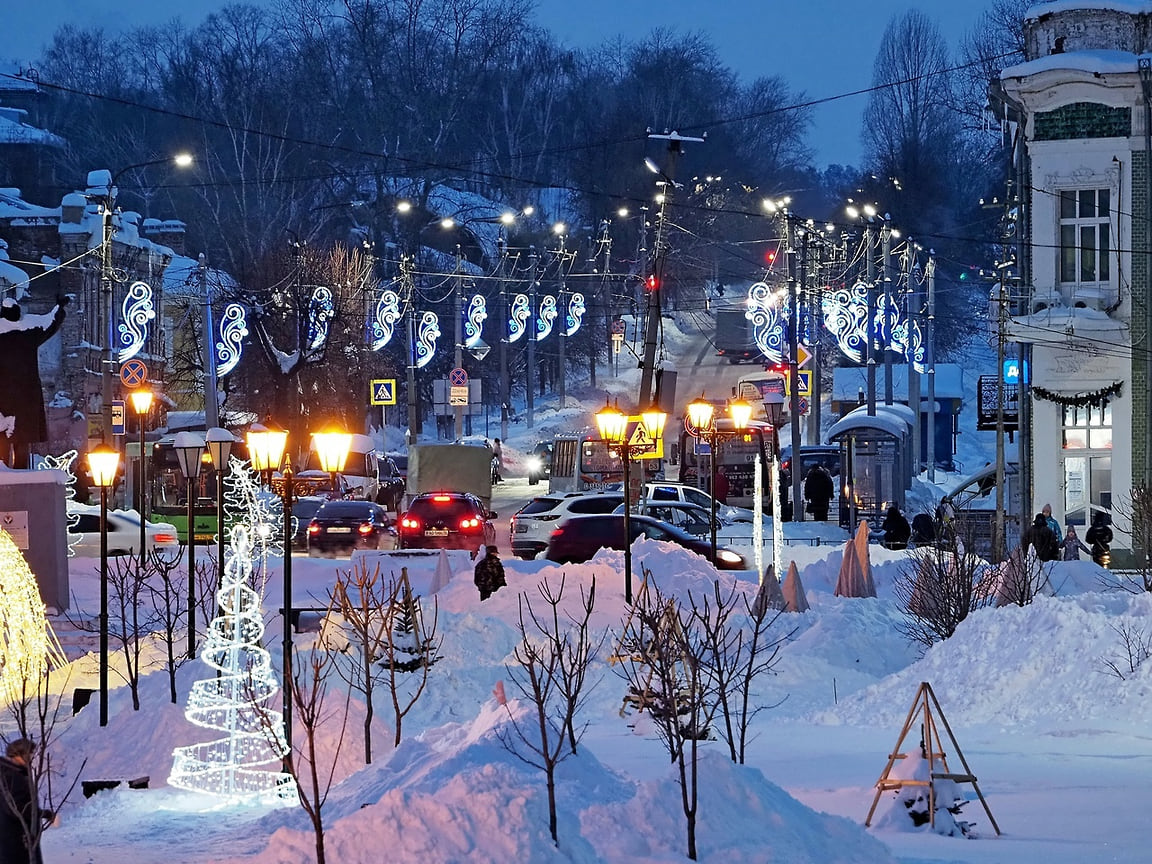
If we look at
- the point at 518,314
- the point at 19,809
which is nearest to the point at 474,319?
the point at 518,314

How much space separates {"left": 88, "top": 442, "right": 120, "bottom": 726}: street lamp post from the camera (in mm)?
18500

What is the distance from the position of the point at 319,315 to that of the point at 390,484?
7143 mm

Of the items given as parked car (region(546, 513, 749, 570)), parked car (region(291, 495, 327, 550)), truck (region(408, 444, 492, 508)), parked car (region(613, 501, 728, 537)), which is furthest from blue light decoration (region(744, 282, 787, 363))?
parked car (region(546, 513, 749, 570))

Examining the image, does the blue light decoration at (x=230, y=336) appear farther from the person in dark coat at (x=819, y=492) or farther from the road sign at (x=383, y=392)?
the person in dark coat at (x=819, y=492)

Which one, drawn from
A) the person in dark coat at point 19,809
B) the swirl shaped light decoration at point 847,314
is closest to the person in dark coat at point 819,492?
the swirl shaped light decoration at point 847,314

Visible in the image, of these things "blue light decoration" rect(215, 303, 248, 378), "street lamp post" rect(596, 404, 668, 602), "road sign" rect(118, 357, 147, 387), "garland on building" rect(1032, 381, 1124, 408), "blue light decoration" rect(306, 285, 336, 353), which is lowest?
"street lamp post" rect(596, 404, 668, 602)

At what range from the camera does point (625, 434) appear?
24.0 meters

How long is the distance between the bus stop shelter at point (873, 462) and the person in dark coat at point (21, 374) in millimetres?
19919

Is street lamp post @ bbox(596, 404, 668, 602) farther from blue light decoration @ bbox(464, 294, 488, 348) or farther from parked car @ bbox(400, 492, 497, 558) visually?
blue light decoration @ bbox(464, 294, 488, 348)

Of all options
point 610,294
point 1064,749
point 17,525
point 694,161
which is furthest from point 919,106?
point 1064,749

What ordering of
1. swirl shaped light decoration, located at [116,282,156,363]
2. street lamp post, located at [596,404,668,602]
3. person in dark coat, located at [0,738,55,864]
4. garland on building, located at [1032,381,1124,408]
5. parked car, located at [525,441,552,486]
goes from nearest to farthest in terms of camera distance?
person in dark coat, located at [0,738,55,864] < street lamp post, located at [596,404,668,602] < garland on building, located at [1032,381,1124,408] < swirl shaped light decoration, located at [116,282,156,363] < parked car, located at [525,441,552,486]

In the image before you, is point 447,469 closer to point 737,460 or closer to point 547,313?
point 737,460

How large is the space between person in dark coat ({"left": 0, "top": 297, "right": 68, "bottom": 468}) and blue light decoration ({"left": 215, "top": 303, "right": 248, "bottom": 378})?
10093 mm

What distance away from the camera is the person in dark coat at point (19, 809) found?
10.0 metres
